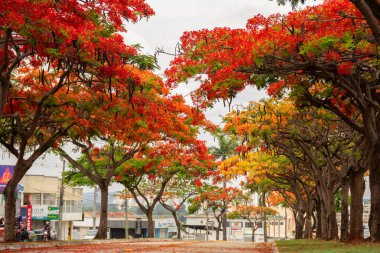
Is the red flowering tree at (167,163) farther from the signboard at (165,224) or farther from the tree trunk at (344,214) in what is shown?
the signboard at (165,224)

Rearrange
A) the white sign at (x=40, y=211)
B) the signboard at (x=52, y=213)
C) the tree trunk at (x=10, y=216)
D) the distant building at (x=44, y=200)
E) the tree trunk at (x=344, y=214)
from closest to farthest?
the tree trunk at (x=10, y=216), the tree trunk at (x=344, y=214), the signboard at (x=52, y=213), the white sign at (x=40, y=211), the distant building at (x=44, y=200)

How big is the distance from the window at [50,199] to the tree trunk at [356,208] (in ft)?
179

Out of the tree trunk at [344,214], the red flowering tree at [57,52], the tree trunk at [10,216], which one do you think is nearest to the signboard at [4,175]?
the red flowering tree at [57,52]

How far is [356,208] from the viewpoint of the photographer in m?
19.3

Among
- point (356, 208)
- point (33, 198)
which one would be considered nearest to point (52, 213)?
point (33, 198)

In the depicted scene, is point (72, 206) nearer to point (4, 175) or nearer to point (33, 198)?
point (33, 198)

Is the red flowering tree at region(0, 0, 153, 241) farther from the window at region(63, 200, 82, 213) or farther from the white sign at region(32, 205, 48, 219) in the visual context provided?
the window at region(63, 200, 82, 213)

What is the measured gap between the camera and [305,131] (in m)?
24.9

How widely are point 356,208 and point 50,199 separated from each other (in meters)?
56.1

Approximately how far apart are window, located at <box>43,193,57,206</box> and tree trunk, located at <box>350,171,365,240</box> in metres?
54.7

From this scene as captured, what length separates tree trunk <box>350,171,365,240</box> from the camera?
19047 mm

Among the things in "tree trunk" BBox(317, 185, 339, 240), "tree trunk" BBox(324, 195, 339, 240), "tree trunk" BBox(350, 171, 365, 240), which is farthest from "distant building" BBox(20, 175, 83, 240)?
"tree trunk" BBox(350, 171, 365, 240)

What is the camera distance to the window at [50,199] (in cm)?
6830

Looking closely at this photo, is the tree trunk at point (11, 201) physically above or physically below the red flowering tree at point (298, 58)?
below
